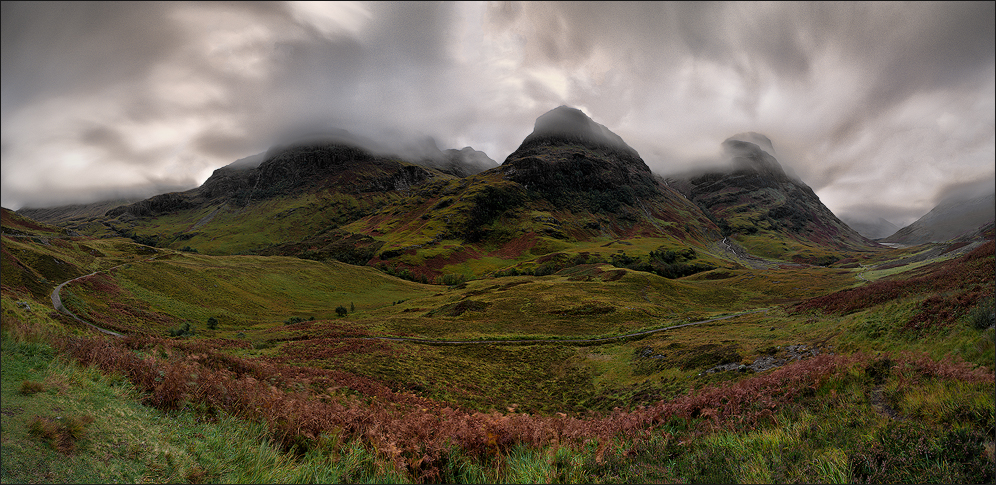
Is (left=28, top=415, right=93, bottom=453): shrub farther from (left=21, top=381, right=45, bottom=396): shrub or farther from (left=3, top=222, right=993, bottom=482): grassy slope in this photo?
(left=21, top=381, right=45, bottom=396): shrub

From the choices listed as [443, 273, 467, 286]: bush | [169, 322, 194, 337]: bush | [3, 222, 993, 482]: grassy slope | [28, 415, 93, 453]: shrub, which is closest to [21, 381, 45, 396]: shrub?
[3, 222, 993, 482]: grassy slope

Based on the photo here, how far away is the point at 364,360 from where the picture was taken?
25.0m

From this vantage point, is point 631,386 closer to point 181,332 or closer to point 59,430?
point 59,430

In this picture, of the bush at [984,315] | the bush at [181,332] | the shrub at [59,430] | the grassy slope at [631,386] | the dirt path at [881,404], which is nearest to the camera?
the shrub at [59,430]

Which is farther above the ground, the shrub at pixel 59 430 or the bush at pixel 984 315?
the bush at pixel 984 315

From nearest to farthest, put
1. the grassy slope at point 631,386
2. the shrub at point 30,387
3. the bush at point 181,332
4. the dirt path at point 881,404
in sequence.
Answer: the grassy slope at point 631,386, the shrub at point 30,387, the dirt path at point 881,404, the bush at point 181,332

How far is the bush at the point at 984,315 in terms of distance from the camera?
966 centimetres

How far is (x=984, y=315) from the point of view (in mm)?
9867

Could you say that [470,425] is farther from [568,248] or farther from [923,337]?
[568,248]

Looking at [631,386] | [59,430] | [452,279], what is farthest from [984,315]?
[452,279]

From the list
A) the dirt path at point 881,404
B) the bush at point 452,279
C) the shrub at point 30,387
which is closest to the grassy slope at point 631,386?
the dirt path at point 881,404

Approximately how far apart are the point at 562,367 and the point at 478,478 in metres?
28.4

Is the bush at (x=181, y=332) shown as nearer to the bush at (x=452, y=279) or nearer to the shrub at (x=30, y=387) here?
the shrub at (x=30, y=387)

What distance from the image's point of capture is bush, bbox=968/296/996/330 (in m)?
9.66
